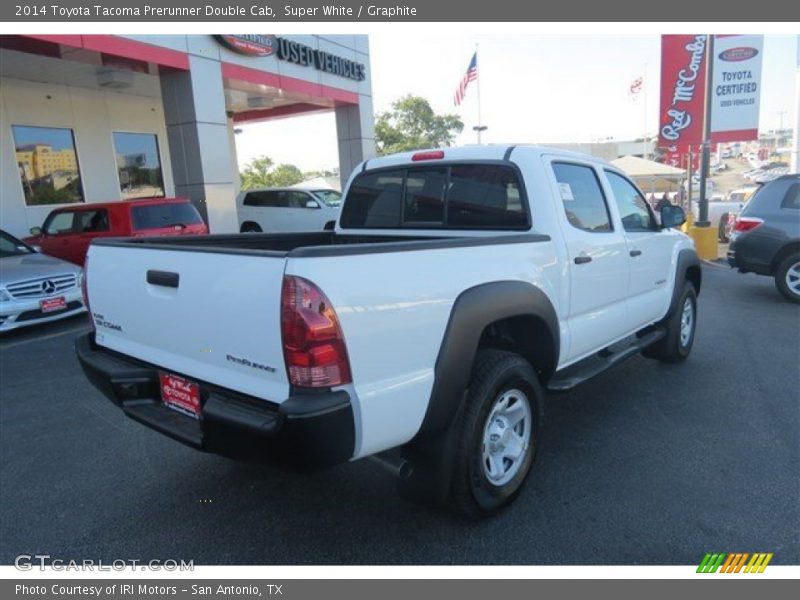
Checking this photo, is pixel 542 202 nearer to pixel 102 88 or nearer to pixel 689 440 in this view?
pixel 689 440

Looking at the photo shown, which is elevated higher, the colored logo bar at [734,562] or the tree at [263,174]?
the tree at [263,174]

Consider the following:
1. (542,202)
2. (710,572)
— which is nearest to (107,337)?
(542,202)

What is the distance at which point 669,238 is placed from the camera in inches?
195

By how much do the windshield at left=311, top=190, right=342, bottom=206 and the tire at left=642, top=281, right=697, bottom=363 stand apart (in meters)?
10.4

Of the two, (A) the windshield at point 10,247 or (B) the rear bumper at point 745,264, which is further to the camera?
(B) the rear bumper at point 745,264

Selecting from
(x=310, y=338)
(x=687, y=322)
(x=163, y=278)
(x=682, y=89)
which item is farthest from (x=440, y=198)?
(x=682, y=89)

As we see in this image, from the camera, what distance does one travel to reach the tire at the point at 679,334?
513cm

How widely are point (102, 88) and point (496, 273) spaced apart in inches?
567

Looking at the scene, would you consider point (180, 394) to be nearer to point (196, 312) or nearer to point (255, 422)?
point (196, 312)

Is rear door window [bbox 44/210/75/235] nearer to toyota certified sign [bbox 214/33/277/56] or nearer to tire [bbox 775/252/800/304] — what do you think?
toyota certified sign [bbox 214/33/277/56]

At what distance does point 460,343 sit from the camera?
260 centimetres

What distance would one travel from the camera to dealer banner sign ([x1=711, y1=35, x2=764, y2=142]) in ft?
43.0

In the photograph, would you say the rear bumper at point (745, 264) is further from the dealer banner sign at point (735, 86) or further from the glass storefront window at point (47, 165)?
the glass storefront window at point (47, 165)

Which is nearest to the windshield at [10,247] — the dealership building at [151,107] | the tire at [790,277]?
the dealership building at [151,107]
